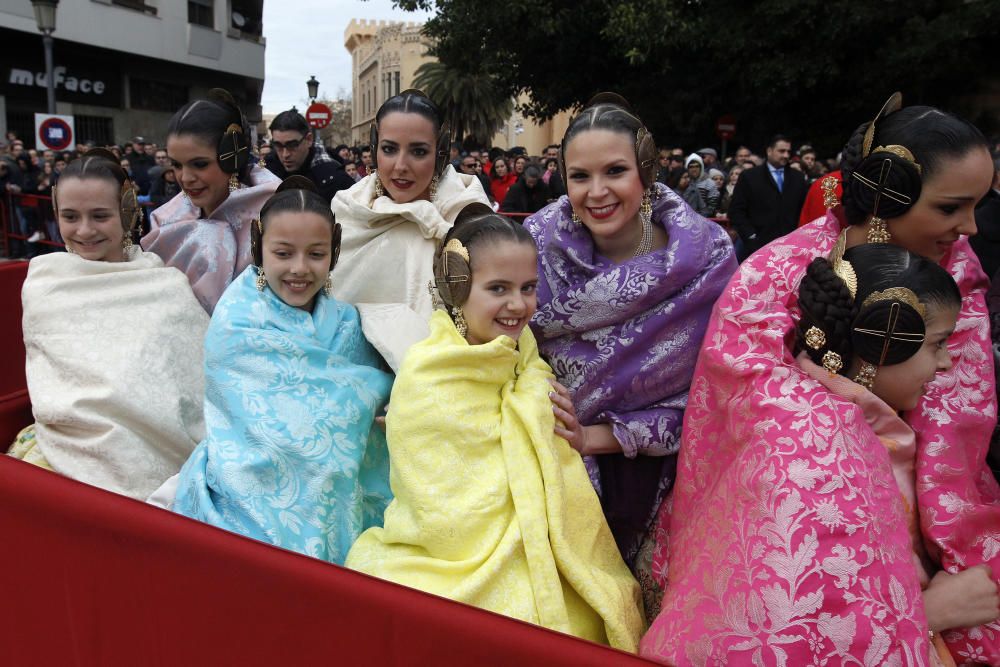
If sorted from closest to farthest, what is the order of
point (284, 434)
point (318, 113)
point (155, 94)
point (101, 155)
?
point (284, 434), point (101, 155), point (318, 113), point (155, 94)

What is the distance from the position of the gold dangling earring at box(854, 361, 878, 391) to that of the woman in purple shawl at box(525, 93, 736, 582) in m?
0.61

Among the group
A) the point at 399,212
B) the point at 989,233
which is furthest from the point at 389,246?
the point at 989,233

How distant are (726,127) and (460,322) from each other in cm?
1745

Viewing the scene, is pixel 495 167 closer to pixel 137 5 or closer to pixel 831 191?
pixel 831 191

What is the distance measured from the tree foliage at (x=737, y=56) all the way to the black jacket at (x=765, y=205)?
825 cm

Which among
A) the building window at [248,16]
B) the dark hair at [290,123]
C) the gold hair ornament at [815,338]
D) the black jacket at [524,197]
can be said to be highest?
the building window at [248,16]

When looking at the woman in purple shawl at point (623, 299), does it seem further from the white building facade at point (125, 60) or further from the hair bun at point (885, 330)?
the white building facade at point (125, 60)

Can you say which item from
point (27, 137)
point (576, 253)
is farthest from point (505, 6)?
point (576, 253)

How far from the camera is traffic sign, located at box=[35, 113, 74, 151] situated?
10.5m

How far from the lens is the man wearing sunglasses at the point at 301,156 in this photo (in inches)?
180

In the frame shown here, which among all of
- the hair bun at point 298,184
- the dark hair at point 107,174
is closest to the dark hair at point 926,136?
the hair bun at point 298,184

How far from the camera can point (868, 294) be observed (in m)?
1.71

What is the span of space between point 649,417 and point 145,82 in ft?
79.1

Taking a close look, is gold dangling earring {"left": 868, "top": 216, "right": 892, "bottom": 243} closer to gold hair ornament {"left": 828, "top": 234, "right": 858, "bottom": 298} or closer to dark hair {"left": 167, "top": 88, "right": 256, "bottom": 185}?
gold hair ornament {"left": 828, "top": 234, "right": 858, "bottom": 298}
